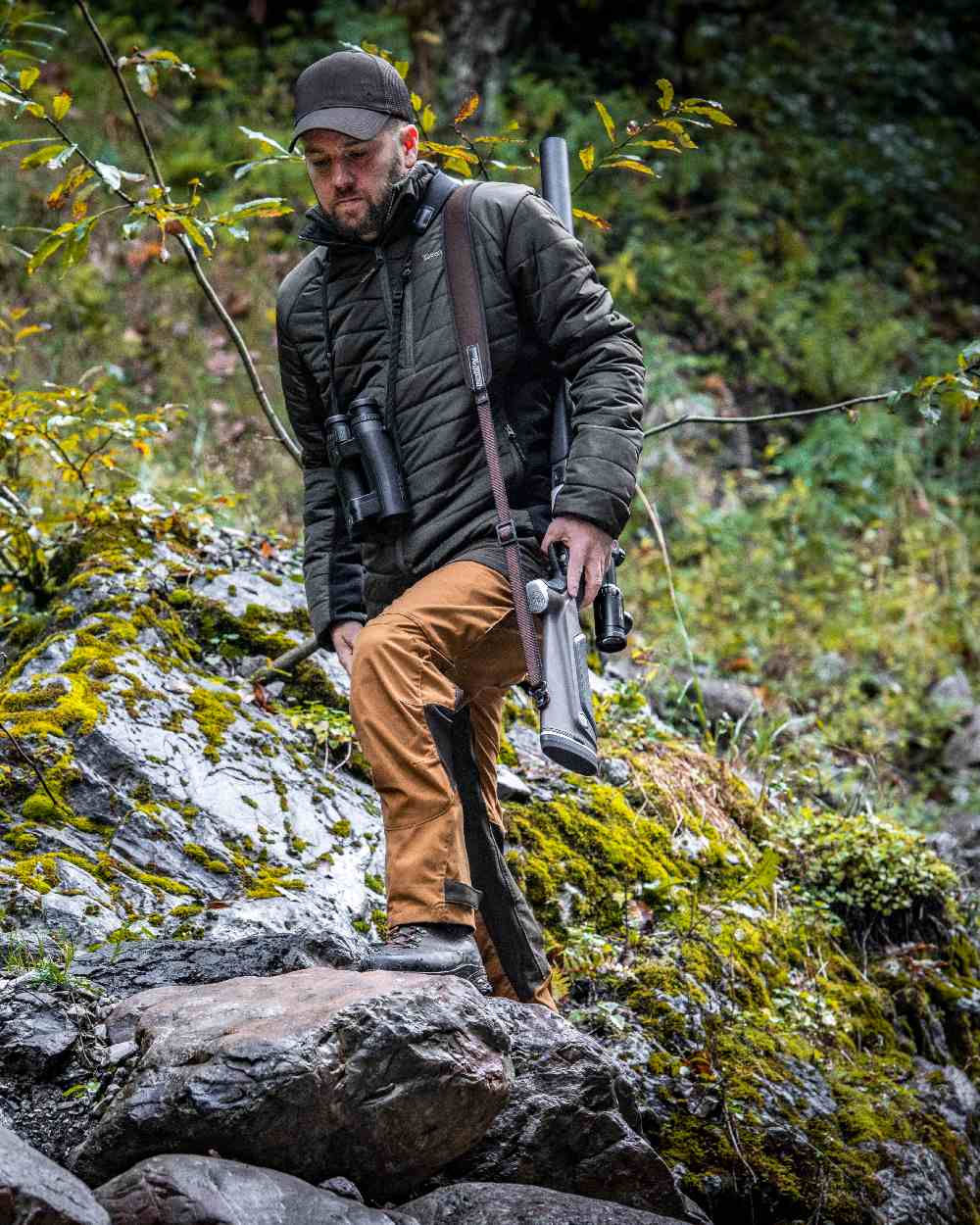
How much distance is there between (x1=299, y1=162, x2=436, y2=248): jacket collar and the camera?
3.66m

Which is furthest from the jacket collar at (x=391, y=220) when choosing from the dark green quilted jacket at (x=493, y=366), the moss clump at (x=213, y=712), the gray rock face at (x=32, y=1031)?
the gray rock face at (x=32, y=1031)

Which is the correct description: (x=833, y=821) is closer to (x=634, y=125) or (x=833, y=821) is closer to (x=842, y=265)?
(x=634, y=125)

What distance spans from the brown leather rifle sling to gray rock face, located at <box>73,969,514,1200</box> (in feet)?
2.87

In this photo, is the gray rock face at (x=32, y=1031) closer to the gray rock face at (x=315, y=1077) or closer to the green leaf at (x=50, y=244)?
the gray rock face at (x=315, y=1077)

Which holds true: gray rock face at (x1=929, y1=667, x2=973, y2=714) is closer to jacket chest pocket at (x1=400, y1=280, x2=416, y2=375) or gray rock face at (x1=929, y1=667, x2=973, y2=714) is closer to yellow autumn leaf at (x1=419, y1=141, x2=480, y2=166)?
yellow autumn leaf at (x1=419, y1=141, x2=480, y2=166)

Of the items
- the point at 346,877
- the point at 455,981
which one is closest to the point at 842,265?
the point at 346,877

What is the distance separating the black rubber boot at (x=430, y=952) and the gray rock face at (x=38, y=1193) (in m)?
0.96

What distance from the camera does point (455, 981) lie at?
3.15 meters

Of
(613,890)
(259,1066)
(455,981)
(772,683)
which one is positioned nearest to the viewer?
(259,1066)

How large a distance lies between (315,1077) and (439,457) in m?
1.64

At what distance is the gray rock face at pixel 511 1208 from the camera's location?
2949mm

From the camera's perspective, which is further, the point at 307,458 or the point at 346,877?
the point at 346,877

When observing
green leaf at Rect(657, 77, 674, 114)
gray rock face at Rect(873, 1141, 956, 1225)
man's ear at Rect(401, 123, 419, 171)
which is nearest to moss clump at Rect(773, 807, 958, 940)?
gray rock face at Rect(873, 1141, 956, 1225)

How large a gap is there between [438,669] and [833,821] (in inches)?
130
